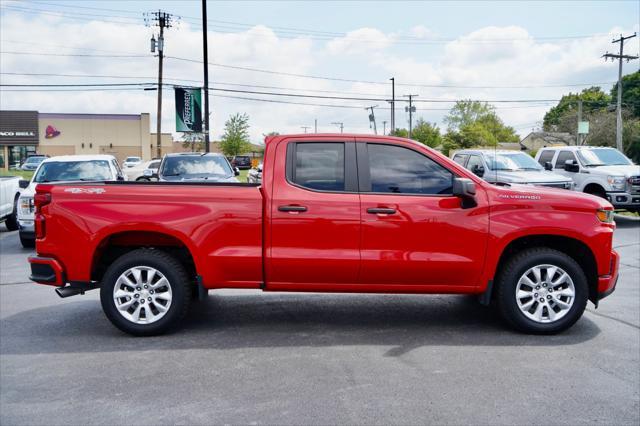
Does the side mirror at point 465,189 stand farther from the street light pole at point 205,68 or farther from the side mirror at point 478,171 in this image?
the street light pole at point 205,68

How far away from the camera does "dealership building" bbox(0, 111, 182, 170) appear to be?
7056 cm

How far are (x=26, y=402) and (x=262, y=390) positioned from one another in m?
1.65

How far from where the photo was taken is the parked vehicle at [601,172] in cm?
1531

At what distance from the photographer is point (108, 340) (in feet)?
18.9

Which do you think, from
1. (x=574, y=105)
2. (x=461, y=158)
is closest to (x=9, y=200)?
(x=461, y=158)

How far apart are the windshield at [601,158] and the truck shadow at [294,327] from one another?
1107 centimetres

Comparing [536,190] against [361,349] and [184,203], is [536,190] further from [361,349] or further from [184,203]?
[184,203]

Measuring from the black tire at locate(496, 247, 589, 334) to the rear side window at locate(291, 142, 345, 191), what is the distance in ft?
6.02

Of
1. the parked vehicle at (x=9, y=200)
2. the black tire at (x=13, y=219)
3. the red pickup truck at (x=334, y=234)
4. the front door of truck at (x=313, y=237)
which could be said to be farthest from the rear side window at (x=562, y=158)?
the black tire at (x=13, y=219)

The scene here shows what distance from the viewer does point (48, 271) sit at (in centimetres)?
585

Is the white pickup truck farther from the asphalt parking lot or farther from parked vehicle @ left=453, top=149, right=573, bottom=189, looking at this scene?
parked vehicle @ left=453, top=149, right=573, bottom=189

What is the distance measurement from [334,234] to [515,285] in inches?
71.6

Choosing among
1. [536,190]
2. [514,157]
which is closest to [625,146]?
[514,157]

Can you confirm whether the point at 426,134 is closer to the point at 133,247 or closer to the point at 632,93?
the point at 632,93
